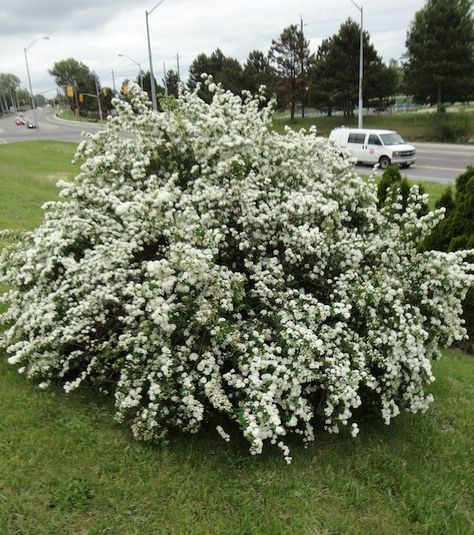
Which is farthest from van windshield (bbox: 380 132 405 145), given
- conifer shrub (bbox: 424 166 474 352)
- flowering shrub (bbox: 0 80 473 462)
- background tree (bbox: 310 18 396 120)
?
flowering shrub (bbox: 0 80 473 462)

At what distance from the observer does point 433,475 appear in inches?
139

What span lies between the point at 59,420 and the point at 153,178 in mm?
2088

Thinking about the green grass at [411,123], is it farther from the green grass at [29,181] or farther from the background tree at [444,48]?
the green grass at [29,181]

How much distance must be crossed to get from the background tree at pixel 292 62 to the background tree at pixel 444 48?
42.9 ft

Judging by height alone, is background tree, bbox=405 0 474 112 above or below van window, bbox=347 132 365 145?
above

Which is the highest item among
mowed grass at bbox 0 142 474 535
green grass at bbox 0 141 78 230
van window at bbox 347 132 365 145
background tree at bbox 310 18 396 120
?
background tree at bbox 310 18 396 120

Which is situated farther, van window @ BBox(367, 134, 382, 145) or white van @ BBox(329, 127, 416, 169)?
van window @ BBox(367, 134, 382, 145)

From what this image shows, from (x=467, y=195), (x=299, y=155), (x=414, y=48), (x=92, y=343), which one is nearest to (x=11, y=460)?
(x=92, y=343)

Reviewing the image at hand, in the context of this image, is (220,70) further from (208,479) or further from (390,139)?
(208,479)

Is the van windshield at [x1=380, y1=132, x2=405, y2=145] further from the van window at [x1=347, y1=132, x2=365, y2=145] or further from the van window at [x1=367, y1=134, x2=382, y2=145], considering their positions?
the van window at [x1=347, y1=132, x2=365, y2=145]

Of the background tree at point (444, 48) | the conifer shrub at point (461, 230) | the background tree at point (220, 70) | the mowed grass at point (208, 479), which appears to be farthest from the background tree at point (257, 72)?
the mowed grass at point (208, 479)

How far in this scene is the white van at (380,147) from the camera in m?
22.7

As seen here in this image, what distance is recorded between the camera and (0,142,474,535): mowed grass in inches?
117

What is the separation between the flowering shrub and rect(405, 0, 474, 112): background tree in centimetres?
3597
